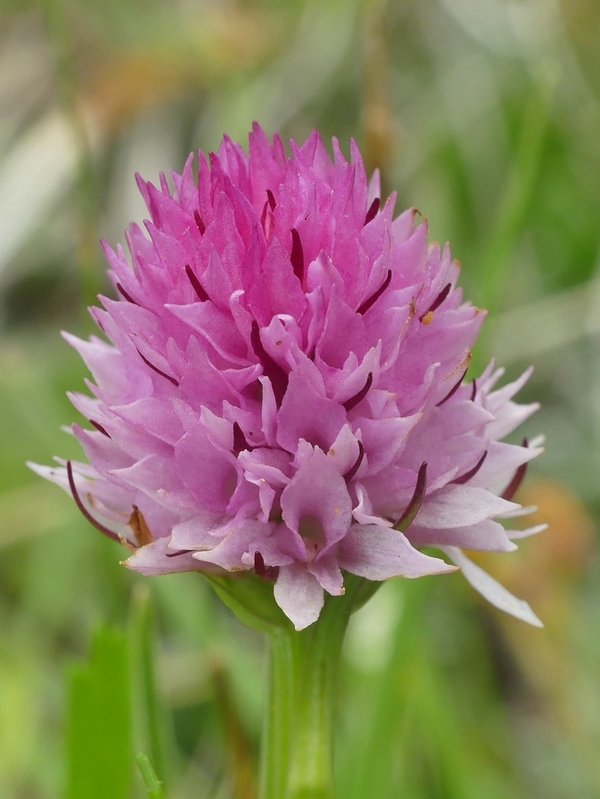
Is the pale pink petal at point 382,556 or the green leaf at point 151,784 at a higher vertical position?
the pale pink petal at point 382,556

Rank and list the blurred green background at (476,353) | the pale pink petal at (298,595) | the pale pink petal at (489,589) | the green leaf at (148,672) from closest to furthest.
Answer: the pale pink petal at (298,595) < the pale pink petal at (489,589) < the green leaf at (148,672) < the blurred green background at (476,353)

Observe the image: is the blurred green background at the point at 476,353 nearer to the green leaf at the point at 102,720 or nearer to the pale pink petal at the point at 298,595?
the green leaf at the point at 102,720

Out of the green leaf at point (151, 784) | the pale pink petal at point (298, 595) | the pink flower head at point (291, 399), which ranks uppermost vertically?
the pink flower head at point (291, 399)

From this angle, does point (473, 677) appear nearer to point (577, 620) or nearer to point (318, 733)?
point (577, 620)

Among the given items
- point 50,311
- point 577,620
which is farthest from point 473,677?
point 50,311

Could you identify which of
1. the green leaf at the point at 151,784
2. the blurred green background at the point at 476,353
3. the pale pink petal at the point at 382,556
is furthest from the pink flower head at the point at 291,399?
the blurred green background at the point at 476,353

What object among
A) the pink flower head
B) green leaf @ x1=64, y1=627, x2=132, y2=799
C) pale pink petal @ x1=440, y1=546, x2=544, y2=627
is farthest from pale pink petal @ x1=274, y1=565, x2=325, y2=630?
green leaf @ x1=64, y1=627, x2=132, y2=799
